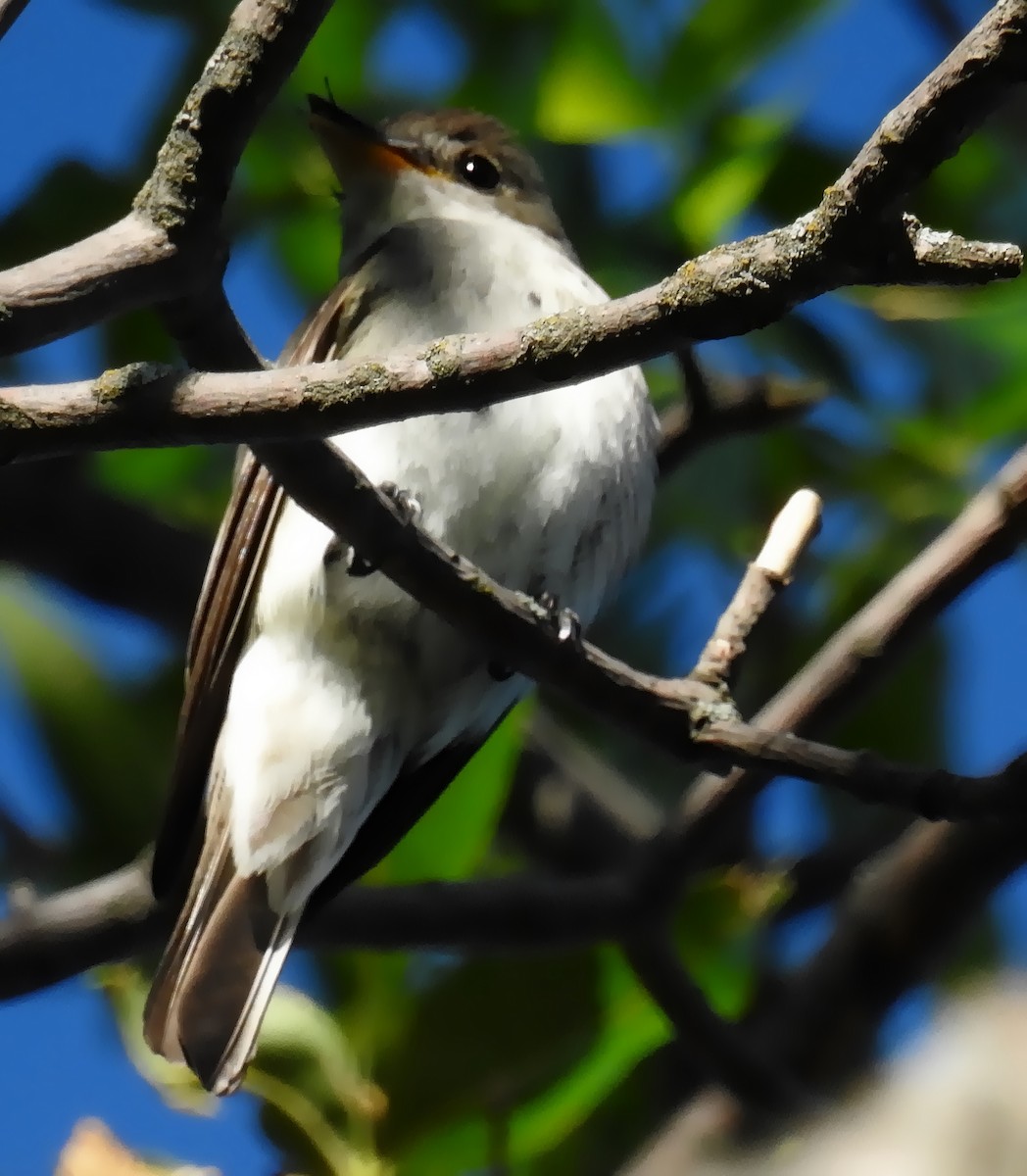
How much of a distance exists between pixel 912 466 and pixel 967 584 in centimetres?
91

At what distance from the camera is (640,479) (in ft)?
9.75

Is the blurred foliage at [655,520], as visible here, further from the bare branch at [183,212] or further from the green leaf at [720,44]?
the bare branch at [183,212]

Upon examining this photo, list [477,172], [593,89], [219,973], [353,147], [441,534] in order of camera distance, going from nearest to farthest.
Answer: [219,973] < [441,534] < [593,89] < [353,147] < [477,172]

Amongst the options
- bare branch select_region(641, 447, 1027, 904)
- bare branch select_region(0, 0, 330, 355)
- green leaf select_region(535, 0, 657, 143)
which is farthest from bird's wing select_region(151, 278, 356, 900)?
bare branch select_region(0, 0, 330, 355)

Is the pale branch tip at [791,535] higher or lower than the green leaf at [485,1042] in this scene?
higher

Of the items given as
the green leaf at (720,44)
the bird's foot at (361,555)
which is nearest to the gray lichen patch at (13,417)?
the bird's foot at (361,555)

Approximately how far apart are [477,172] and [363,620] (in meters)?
1.28

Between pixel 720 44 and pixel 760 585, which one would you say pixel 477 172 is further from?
pixel 760 585

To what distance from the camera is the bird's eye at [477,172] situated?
361 centimetres

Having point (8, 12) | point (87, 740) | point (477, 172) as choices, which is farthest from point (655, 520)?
point (8, 12)

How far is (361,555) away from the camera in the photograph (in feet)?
6.38

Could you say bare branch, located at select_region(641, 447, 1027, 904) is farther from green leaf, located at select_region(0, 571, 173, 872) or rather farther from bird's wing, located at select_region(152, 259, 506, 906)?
green leaf, located at select_region(0, 571, 173, 872)

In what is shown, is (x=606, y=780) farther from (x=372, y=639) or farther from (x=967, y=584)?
(x=967, y=584)

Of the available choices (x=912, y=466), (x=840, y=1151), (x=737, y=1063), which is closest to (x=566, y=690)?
(x=737, y=1063)
